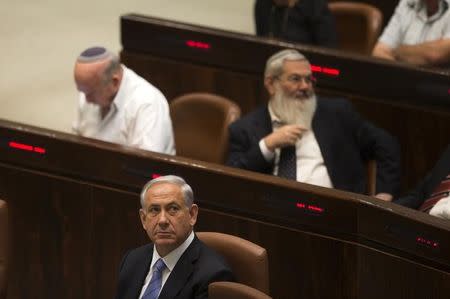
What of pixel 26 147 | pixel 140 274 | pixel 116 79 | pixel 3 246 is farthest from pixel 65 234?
pixel 140 274

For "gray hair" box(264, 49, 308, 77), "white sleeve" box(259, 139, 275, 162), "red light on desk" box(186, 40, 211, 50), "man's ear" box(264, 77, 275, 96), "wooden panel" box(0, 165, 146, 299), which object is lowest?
"wooden panel" box(0, 165, 146, 299)

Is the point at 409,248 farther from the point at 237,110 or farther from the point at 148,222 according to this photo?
the point at 237,110

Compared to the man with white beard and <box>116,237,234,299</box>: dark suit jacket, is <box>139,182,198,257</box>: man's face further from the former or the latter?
the man with white beard

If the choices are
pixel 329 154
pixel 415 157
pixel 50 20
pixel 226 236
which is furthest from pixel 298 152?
pixel 50 20

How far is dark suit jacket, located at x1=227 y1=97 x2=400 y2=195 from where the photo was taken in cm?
543

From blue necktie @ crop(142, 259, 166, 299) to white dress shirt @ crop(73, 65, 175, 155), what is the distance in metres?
1.25

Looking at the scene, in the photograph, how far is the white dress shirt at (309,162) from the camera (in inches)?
212

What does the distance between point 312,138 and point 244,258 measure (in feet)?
4.34

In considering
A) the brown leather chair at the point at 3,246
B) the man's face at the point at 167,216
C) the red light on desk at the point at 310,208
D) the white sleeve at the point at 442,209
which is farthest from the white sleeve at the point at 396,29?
the brown leather chair at the point at 3,246

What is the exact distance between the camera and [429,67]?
5840 mm

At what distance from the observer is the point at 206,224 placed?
4.90m

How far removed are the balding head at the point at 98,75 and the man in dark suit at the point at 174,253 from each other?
4.45 feet

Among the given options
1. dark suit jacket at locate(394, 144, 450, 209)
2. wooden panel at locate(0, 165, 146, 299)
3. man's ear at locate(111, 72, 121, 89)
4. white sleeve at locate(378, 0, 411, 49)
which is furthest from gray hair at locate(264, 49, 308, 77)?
white sleeve at locate(378, 0, 411, 49)

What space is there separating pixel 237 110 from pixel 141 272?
5.18ft
